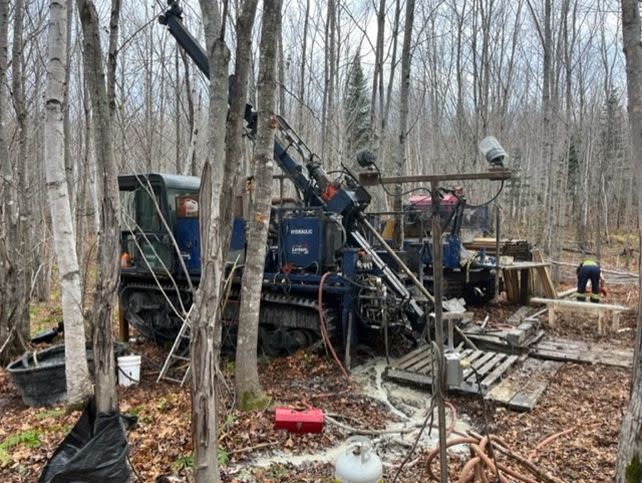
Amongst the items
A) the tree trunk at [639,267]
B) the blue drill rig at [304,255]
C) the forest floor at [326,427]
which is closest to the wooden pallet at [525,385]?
the forest floor at [326,427]

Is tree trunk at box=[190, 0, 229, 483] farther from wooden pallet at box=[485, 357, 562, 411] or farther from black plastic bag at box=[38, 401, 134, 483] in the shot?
wooden pallet at box=[485, 357, 562, 411]

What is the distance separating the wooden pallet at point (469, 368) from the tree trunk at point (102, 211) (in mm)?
3244

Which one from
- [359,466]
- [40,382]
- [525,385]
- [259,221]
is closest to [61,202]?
[259,221]

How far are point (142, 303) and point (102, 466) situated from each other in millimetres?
5373

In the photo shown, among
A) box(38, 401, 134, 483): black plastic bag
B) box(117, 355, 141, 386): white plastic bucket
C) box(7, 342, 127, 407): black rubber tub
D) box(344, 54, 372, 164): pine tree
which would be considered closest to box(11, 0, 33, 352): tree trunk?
box(7, 342, 127, 407): black rubber tub

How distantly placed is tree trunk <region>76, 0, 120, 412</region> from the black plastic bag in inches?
9.7

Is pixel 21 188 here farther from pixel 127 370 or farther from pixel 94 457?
pixel 94 457

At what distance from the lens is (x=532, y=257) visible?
10.7 m

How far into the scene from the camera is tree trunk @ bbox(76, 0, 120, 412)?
11.3 ft

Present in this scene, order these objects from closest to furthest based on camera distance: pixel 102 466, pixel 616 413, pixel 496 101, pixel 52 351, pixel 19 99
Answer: pixel 102 466, pixel 616 413, pixel 52 351, pixel 19 99, pixel 496 101

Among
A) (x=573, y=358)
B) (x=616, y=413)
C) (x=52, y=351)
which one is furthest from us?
(x=573, y=358)

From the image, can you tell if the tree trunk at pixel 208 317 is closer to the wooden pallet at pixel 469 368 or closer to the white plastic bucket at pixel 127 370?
the wooden pallet at pixel 469 368

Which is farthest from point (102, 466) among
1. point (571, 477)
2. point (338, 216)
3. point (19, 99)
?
point (19, 99)

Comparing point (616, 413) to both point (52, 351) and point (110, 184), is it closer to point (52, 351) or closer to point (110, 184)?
point (110, 184)
